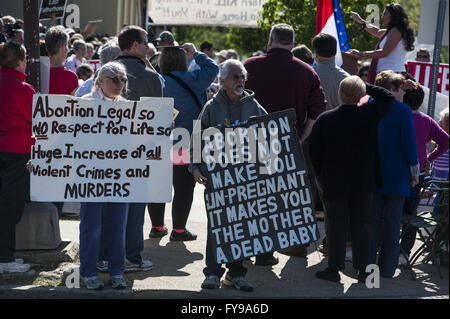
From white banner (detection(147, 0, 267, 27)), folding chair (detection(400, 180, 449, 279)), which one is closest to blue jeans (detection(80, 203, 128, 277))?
folding chair (detection(400, 180, 449, 279))

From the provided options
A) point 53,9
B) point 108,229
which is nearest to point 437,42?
point 108,229

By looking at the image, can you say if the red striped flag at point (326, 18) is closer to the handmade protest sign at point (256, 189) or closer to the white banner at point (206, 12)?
the handmade protest sign at point (256, 189)

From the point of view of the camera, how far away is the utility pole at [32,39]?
6.80m

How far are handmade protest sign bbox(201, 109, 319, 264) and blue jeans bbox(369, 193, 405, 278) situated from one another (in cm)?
66

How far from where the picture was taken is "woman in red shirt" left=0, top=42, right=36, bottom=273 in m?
6.29

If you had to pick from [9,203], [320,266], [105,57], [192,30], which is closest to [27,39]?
[105,57]

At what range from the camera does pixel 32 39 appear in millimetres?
6812

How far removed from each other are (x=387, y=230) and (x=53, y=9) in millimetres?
7836

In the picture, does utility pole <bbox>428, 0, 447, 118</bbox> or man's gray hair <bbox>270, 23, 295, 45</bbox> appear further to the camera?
utility pole <bbox>428, 0, 447, 118</bbox>

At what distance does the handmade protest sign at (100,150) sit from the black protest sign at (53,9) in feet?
22.6

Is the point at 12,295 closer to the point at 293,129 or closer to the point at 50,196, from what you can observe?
the point at 50,196

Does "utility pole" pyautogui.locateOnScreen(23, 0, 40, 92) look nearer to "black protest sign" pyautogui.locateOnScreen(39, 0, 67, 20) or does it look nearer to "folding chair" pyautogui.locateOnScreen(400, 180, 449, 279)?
"folding chair" pyautogui.locateOnScreen(400, 180, 449, 279)
